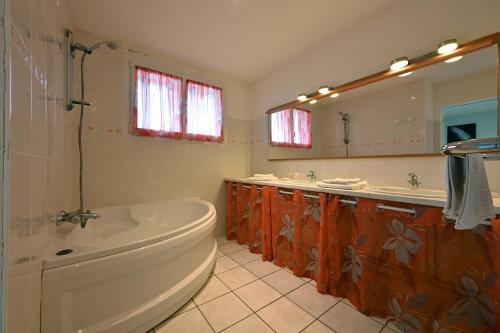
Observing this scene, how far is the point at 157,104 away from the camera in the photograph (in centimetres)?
221

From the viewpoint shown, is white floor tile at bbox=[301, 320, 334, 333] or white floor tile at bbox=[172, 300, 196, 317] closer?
white floor tile at bbox=[301, 320, 334, 333]

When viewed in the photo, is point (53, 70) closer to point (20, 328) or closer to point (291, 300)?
point (20, 328)

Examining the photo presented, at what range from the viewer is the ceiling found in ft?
→ 5.15

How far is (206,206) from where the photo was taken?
2.02m

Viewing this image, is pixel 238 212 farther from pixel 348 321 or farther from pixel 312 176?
pixel 348 321

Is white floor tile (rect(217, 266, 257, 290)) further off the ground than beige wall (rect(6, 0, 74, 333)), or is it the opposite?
beige wall (rect(6, 0, 74, 333))

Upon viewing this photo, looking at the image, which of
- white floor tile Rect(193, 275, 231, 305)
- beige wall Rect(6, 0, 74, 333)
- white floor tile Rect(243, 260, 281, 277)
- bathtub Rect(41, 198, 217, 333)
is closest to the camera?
beige wall Rect(6, 0, 74, 333)

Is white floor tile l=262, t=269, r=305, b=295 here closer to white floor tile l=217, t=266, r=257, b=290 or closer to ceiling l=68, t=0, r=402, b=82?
white floor tile l=217, t=266, r=257, b=290

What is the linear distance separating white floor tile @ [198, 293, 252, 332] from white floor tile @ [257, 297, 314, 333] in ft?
0.44

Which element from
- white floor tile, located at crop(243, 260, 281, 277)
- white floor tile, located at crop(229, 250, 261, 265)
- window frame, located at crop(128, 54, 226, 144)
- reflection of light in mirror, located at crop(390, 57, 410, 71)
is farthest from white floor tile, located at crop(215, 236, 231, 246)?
reflection of light in mirror, located at crop(390, 57, 410, 71)

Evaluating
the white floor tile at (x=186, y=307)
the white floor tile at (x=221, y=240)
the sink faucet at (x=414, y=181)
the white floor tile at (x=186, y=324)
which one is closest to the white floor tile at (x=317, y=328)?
the white floor tile at (x=186, y=324)

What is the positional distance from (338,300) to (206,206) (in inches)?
55.0

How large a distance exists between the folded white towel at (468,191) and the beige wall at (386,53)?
636mm

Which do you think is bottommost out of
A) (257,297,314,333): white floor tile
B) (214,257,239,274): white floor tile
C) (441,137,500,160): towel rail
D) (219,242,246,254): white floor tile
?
(219,242,246,254): white floor tile
